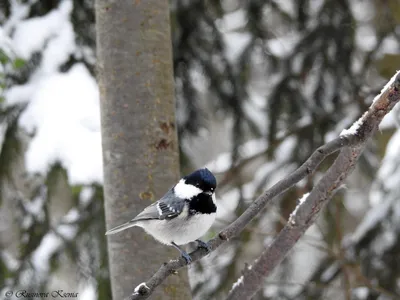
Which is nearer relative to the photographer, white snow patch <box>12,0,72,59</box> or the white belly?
the white belly

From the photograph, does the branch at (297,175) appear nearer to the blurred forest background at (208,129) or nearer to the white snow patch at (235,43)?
the blurred forest background at (208,129)

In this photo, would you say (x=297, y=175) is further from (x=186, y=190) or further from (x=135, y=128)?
(x=135, y=128)

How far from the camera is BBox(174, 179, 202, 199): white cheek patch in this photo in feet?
6.10

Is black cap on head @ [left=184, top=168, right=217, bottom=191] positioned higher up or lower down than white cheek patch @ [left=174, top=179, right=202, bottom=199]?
higher up

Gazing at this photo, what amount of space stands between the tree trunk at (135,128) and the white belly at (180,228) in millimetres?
156

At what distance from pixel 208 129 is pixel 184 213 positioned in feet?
4.74

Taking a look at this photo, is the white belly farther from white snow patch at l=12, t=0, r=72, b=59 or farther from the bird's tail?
white snow patch at l=12, t=0, r=72, b=59

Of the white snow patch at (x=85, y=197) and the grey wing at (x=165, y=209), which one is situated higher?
the grey wing at (x=165, y=209)

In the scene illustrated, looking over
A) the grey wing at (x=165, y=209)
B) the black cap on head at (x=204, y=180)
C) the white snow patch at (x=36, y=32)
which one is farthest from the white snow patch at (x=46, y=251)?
the black cap on head at (x=204, y=180)

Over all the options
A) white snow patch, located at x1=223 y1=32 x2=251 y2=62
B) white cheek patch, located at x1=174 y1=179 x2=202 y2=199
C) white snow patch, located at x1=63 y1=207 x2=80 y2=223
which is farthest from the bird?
white snow patch, located at x1=223 y1=32 x2=251 y2=62

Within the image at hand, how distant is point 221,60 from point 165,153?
1357mm

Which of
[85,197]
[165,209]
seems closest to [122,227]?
[165,209]

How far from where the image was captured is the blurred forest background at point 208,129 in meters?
2.62

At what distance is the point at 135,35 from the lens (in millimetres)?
2189
